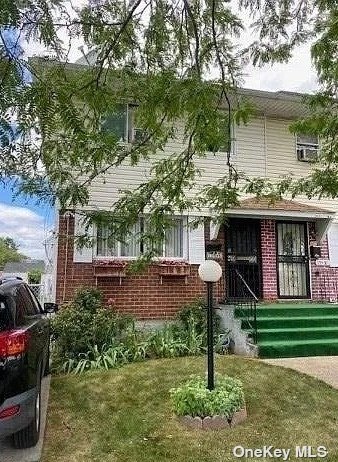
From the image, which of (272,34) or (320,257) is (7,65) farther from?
(320,257)

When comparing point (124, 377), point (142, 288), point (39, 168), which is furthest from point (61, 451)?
point (142, 288)

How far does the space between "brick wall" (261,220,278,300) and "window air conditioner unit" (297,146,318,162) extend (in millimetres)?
2247

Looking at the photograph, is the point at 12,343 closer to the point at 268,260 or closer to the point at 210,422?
the point at 210,422

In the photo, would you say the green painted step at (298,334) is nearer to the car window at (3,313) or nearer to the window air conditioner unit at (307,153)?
the window air conditioner unit at (307,153)

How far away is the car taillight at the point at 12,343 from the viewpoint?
12.4 ft

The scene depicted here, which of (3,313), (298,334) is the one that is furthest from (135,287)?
(3,313)

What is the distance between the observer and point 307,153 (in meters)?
12.8

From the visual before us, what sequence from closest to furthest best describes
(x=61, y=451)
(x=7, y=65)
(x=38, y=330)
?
(x=7, y=65)
(x=61, y=451)
(x=38, y=330)

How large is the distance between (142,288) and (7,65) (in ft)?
26.4

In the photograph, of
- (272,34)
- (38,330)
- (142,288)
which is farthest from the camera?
(142,288)

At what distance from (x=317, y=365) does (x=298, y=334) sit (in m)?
1.35

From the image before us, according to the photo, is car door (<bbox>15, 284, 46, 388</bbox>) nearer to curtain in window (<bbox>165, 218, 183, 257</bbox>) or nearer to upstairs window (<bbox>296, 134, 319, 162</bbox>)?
curtain in window (<bbox>165, 218, 183, 257</bbox>)

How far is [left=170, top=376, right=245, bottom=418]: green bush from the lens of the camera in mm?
4941

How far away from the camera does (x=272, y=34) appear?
17.9 feet
